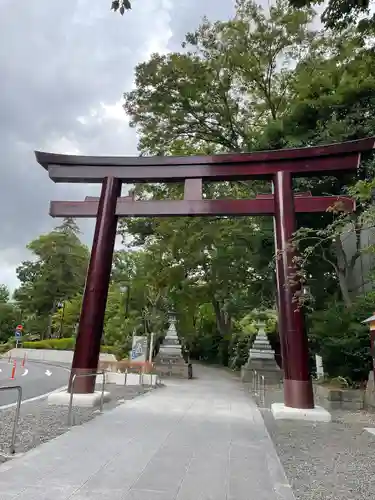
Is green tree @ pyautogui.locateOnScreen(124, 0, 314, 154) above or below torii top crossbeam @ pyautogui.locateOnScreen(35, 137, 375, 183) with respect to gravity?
above

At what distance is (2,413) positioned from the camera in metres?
7.56

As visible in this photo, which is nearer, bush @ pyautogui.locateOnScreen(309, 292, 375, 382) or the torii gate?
the torii gate

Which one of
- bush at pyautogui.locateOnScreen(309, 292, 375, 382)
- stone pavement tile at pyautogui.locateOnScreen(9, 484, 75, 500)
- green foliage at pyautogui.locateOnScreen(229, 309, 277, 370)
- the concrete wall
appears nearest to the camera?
stone pavement tile at pyautogui.locateOnScreen(9, 484, 75, 500)

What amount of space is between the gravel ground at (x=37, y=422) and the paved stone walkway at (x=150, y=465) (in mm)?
274

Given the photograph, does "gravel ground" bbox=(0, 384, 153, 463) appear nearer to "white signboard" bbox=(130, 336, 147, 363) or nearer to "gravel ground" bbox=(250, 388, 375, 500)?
"gravel ground" bbox=(250, 388, 375, 500)

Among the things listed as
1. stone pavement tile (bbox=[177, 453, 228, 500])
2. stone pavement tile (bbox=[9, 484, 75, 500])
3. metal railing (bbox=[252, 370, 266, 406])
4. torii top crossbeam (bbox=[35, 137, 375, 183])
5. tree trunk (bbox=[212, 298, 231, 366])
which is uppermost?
torii top crossbeam (bbox=[35, 137, 375, 183])

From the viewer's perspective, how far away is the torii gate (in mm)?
9336

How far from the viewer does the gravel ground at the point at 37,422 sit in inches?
205

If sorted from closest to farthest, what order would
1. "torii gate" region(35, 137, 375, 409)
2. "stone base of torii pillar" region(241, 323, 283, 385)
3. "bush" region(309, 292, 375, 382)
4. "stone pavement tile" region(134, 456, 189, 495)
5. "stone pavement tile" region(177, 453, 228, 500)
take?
"stone pavement tile" region(177, 453, 228, 500) < "stone pavement tile" region(134, 456, 189, 495) < "torii gate" region(35, 137, 375, 409) < "bush" region(309, 292, 375, 382) < "stone base of torii pillar" region(241, 323, 283, 385)

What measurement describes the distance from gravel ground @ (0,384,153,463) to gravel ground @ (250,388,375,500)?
3.16 metres

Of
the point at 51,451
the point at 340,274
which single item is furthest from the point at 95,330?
the point at 340,274

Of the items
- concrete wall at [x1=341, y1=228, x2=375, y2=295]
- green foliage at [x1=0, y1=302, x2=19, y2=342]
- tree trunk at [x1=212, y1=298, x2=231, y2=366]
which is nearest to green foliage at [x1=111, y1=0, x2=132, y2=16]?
concrete wall at [x1=341, y1=228, x2=375, y2=295]

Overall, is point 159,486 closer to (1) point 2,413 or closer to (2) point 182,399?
(1) point 2,413

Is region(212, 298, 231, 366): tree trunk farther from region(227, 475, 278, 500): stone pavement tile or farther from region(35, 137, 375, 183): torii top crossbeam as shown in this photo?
region(227, 475, 278, 500): stone pavement tile
